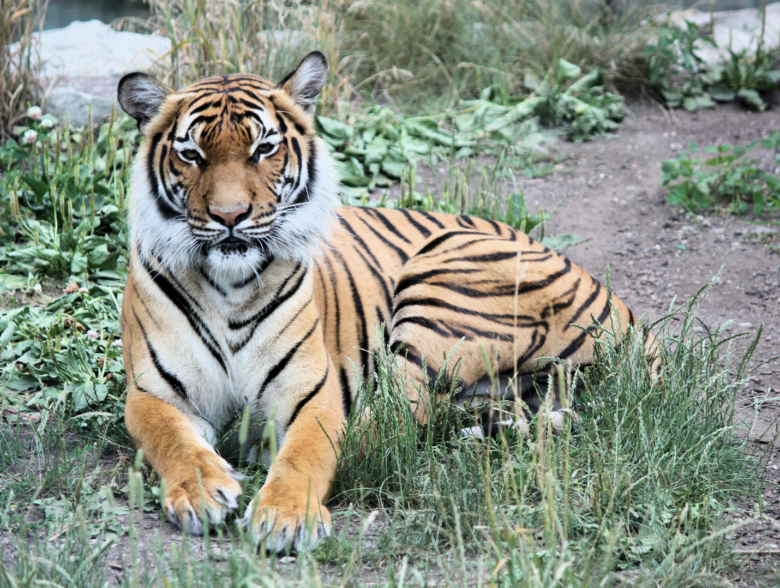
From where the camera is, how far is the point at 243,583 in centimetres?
166

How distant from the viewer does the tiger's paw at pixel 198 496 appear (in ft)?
7.06

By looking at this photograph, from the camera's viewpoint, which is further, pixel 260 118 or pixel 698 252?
pixel 698 252

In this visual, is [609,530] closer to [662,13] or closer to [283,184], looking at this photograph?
[283,184]

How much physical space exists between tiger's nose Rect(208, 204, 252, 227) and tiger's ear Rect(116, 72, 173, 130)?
0.51m

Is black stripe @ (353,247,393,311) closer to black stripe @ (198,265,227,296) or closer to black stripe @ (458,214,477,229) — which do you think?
black stripe @ (458,214,477,229)

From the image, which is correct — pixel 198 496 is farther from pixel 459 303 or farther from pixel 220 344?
pixel 459 303

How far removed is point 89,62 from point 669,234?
4.77 meters

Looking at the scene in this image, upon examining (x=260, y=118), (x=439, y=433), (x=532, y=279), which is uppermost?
(x=260, y=118)

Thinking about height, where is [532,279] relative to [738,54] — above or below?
below

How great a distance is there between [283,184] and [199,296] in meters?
0.48

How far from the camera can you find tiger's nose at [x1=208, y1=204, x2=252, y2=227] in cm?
243

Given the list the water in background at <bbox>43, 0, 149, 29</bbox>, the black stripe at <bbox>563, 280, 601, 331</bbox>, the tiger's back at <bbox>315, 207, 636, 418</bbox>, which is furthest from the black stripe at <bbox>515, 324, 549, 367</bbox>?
the water in background at <bbox>43, 0, 149, 29</bbox>

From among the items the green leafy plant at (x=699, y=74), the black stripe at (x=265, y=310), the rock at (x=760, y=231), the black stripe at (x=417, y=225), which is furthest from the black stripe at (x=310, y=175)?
the green leafy plant at (x=699, y=74)

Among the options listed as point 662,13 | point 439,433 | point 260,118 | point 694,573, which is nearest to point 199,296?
point 260,118
